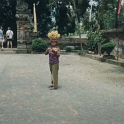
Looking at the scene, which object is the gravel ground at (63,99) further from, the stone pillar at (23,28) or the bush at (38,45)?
the stone pillar at (23,28)

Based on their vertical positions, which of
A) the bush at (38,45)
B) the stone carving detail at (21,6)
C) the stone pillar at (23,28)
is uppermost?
the stone carving detail at (21,6)

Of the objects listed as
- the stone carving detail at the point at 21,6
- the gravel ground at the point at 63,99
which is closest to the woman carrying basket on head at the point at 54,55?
the gravel ground at the point at 63,99

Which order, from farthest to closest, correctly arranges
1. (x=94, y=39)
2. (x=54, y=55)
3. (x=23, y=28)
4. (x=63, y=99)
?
(x=23, y=28)
(x=94, y=39)
(x=54, y=55)
(x=63, y=99)

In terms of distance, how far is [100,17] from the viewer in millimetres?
29156

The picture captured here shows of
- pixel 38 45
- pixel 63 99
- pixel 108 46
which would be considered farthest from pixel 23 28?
pixel 63 99

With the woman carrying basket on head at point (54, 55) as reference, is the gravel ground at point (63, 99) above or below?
below

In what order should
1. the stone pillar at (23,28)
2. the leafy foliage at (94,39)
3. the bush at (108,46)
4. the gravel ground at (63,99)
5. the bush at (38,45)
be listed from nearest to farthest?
the gravel ground at (63,99)
the bush at (108,46)
the leafy foliage at (94,39)
the bush at (38,45)
the stone pillar at (23,28)

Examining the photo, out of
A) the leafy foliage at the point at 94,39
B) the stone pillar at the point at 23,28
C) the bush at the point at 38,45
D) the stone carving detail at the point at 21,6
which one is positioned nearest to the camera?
the leafy foliage at the point at 94,39

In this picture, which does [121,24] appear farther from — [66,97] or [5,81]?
[66,97]

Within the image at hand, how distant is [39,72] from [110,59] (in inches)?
239

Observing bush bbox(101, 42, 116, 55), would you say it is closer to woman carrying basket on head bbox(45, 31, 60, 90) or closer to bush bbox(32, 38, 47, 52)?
bush bbox(32, 38, 47, 52)

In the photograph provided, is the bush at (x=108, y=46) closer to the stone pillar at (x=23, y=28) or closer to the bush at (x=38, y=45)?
the bush at (x=38, y=45)

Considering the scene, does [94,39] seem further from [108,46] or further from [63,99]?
[63,99]

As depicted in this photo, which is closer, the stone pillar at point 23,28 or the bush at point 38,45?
the bush at point 38,45
